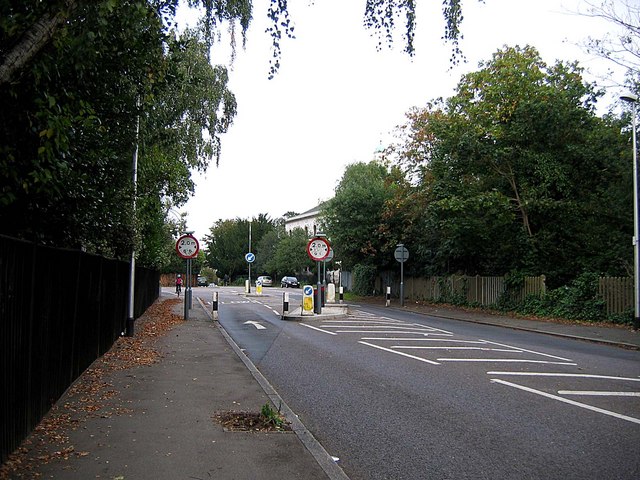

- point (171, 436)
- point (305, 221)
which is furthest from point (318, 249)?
point (305, 221)

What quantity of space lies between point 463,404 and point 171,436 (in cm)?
386

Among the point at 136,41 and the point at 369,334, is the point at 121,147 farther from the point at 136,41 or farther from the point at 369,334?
the point at 369,334

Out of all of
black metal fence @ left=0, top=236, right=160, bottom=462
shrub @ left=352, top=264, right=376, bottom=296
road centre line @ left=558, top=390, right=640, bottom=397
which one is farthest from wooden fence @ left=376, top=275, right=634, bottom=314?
black metal fence @ left=0, top=236, right=160, bottom=462

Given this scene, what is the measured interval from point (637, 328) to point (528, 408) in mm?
12387

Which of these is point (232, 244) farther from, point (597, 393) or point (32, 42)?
point (32, 42)

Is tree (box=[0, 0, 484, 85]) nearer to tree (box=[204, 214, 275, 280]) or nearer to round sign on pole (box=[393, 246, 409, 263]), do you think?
round sign on pole (box=[393, 246, 409, 263])

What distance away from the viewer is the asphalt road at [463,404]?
5246 mm

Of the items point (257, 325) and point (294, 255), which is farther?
point (294, 255)

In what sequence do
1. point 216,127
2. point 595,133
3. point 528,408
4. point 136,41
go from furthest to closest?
point 216,127 → point 595,133 → point 528,408 → point 136,41

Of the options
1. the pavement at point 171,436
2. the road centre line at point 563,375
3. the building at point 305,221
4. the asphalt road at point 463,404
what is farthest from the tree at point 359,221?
the building at point 305,221

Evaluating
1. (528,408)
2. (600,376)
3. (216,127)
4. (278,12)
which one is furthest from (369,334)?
(216,127)

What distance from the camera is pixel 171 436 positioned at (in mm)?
5672

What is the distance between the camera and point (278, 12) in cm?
689

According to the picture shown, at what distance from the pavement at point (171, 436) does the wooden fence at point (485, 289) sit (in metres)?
14.6
